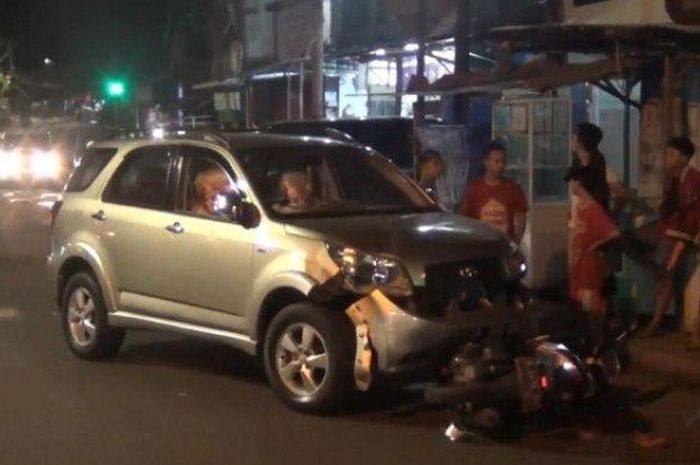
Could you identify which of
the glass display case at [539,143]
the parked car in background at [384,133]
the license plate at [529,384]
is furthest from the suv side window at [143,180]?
the parked car in background at [384,133]

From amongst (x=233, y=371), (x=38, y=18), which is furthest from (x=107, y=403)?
(x=38, y=18)

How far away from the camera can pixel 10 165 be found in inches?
1362

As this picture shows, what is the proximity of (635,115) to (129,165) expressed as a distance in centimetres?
793

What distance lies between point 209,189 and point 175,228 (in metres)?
0.38

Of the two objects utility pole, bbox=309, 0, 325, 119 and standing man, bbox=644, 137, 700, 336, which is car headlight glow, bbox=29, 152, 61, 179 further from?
standing man, bbox=644, 137, 700, 336

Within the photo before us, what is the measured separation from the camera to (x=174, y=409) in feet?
29.8

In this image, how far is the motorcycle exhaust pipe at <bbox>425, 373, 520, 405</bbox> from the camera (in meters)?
7.97

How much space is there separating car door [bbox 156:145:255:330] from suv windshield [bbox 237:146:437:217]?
0.80 ft

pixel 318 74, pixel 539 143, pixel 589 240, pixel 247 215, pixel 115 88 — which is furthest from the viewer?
pixel 115 88

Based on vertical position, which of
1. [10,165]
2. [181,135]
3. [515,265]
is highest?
[181,135]

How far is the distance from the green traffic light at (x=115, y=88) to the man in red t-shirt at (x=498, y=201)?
65.9ft

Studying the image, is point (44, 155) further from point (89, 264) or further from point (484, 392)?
point (484, 392)

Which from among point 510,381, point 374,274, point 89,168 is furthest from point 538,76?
point 510,381

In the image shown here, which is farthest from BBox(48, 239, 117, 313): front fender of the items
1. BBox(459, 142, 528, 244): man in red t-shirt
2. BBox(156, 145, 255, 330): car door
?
BBox(459, 142, 528, 244): man in red t-shirt
